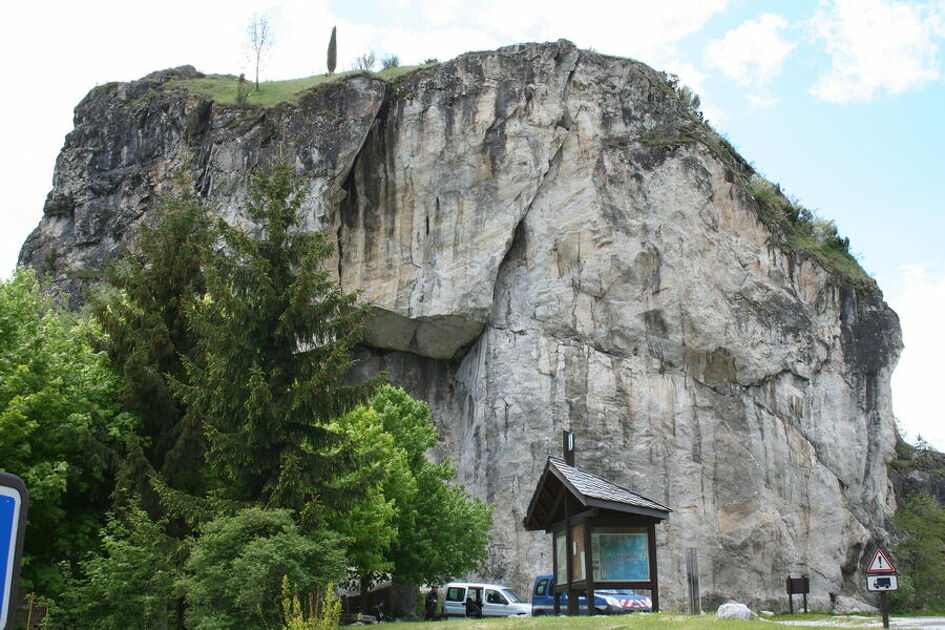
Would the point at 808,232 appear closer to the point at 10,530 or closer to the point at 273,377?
the point at 273,377

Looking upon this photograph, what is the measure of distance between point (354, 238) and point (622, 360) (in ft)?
43.4

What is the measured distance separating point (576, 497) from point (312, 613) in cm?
492

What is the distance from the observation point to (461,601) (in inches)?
1021

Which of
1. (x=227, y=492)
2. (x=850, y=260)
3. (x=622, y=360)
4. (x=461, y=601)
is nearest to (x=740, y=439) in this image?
(x=622, y=360)

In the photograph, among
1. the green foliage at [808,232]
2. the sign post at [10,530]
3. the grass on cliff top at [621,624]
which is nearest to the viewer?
the sign post at [10,530]

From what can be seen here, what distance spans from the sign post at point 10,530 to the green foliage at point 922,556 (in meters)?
39.0

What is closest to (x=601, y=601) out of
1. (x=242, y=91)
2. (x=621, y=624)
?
(x=621, y=624)

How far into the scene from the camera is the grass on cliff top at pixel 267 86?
138 ft

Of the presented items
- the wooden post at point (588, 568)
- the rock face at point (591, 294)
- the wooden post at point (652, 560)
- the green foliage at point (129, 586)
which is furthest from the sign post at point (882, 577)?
the rock face at point (591, 294)

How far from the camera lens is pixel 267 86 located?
4591 cm

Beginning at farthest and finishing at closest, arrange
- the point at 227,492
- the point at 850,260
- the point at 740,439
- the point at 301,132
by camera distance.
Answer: the point at 850,260
the point at 301,132
the point at 740,439
the point at 227,492

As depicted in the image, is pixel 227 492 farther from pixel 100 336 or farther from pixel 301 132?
pixel 301 132

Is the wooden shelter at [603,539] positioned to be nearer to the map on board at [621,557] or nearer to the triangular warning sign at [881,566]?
the map on board at [621,557]

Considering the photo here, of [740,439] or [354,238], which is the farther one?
[354,238]
